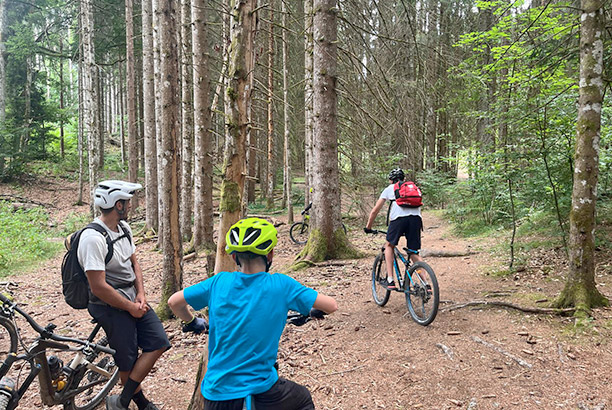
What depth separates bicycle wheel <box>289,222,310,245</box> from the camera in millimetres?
13184

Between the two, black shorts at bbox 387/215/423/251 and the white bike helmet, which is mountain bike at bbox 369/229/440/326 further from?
the white bike helmet

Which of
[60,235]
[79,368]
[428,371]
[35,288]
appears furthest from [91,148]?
[428,371]

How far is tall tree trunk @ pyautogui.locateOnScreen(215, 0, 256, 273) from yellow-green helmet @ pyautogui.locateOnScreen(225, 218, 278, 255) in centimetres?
139

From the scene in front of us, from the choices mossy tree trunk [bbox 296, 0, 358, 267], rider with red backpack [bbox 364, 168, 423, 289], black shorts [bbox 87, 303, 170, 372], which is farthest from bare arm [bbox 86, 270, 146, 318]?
mossy tree trunk [bbox 296, 0, 358, 267]

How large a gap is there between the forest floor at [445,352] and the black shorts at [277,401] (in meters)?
1.87

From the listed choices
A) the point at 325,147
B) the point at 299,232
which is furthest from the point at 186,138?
the point at 299,232

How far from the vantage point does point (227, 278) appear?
87.4 inches

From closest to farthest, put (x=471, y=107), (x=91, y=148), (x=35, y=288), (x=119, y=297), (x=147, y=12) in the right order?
(x=119, y=297) → (x=35, y=288) → (x=147, y=12) → (x=91, y=148) → (x=471, y=107)

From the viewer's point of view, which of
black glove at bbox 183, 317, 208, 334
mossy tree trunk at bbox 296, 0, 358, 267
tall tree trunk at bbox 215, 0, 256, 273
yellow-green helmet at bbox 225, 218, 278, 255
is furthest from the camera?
mossy tree trunk at bbox 296, 0, 358, 267

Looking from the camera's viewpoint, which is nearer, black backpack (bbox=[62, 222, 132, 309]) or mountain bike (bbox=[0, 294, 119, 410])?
mountain bike (bbox=[0, 294, 119, 410])

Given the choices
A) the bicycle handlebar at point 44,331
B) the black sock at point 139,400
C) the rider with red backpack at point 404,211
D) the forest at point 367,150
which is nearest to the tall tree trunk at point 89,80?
the forest at point 367,150

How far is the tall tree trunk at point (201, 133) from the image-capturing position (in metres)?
9.69

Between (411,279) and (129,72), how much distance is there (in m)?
16.9

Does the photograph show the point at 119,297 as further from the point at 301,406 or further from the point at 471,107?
the point at 471,107
